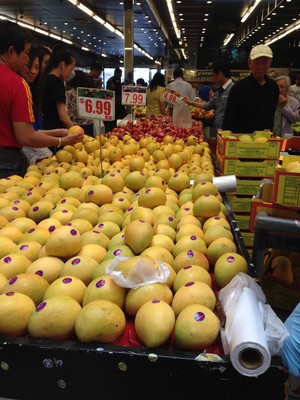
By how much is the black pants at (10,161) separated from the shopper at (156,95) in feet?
19.0

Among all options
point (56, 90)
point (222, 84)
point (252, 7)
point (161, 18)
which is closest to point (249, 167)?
point (56, 90)

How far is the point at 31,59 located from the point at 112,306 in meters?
3.63

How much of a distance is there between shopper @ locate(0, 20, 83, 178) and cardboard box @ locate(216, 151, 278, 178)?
1.72m

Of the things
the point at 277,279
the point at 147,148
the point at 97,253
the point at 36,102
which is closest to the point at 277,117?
the point at 147,148

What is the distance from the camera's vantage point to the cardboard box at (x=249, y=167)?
3.82 metres

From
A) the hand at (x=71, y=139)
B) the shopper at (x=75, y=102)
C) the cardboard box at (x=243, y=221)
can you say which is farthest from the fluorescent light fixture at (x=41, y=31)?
the cardboard box at (x=243, y=221)

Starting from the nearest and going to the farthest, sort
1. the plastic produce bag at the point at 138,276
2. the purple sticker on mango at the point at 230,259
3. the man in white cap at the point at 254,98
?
the plastic produce bag at the point at 138,276
the purple sticker on mango at the point at 230,259
the man in white cap at the point at 254,98

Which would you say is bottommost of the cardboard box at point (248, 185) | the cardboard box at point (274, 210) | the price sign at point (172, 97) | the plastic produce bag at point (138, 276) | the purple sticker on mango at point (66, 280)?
the cardboard box at point (248, 185)

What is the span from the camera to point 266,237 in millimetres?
1753

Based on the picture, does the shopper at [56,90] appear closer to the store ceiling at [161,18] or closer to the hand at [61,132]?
the hand at [61,132]

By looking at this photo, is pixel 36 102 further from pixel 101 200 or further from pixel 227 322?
pixel 227 322

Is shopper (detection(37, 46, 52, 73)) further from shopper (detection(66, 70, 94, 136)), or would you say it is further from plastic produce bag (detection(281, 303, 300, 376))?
plastic produce bag (detection(281, 303, 300, 376))

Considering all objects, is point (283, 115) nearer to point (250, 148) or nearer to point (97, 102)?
point (250, 148)

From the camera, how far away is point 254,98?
4.37 m
